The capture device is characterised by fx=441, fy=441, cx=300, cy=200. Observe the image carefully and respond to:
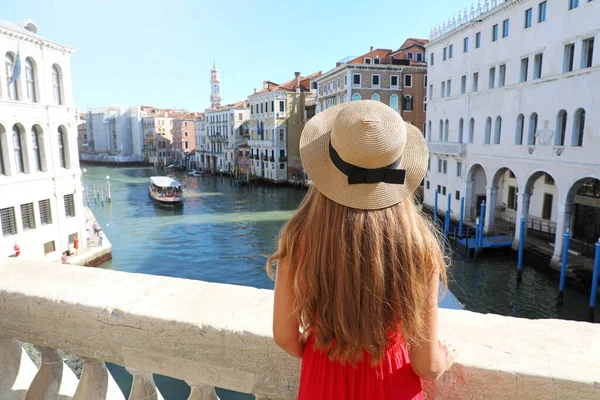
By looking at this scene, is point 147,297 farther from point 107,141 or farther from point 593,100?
point 107,141

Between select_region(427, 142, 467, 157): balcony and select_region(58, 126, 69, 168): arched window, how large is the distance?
1484 cm

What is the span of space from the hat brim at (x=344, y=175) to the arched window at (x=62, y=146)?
47.8ft

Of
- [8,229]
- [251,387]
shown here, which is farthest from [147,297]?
[8,229]

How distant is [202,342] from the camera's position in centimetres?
116

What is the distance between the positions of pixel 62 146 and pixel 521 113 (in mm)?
14917

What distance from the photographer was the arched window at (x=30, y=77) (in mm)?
12039

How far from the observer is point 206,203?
99.1 ft

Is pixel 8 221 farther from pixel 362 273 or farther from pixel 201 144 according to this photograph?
pixel 201 144

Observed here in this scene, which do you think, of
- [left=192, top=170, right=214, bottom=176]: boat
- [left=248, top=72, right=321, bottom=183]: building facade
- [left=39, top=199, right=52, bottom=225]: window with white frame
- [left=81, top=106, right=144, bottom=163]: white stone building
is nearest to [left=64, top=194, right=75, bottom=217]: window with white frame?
[left=39, top=199, right=52, bottom=225]: window with white frame

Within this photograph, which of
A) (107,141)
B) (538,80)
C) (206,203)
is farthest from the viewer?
(107,141)

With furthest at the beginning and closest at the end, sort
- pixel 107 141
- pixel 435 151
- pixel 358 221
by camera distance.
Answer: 1. pixel 107 141
2. pixel 435 151
3. pixel 358 221

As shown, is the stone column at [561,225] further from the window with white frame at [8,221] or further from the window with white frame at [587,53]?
the window with white frame at [8,221]

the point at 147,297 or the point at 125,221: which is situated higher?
the point at 147,297

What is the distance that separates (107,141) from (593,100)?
71.5 m
